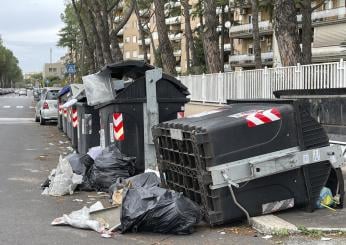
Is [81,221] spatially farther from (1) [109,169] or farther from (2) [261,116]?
(1) [109,169]

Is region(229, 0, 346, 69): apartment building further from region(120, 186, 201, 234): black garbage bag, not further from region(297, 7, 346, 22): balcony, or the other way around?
region(120, 186, 201, 234): black garbage bag

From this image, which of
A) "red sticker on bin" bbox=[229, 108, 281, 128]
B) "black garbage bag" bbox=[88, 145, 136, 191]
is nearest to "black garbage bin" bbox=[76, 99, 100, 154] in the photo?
"black garbage bag" bbox=[88, 145, 136, 191]

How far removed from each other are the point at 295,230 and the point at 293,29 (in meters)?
9.34

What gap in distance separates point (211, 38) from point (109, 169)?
13.9m

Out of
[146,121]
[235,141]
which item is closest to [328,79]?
[146,121]

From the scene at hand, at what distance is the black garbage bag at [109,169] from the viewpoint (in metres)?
8.97

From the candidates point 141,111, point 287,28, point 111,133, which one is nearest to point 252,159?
point 141,111

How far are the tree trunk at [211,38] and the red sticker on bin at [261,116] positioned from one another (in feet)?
49.8

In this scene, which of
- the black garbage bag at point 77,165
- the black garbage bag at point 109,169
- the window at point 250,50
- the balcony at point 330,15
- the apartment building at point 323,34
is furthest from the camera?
the window at point 250,50

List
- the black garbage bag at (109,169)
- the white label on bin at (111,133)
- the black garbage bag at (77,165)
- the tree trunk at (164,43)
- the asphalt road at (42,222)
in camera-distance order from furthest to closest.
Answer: the tree trunk at (164,43) < the white label on bin at (111,133) < the black garbage bag at (77,165) < the black garbage bag at (109,169) < the asphalt road at (42,222)

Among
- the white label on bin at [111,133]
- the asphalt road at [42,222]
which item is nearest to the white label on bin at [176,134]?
the asphalt road at [42,222]

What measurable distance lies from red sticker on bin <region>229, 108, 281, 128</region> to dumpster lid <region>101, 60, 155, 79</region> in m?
4.22

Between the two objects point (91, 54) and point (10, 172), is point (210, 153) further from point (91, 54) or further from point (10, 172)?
point (91, 54)

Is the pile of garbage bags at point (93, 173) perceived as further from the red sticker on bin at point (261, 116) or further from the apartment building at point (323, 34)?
the apartment building at point (323, 34)
